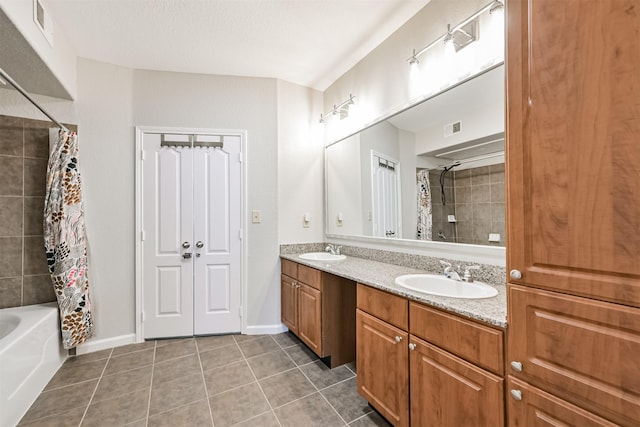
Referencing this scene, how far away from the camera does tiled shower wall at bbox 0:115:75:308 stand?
7.58ft

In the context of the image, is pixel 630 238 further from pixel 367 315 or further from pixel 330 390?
pixel 330 390

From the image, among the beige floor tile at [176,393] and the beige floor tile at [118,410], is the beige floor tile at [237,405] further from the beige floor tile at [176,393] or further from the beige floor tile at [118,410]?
the beige floor tile at [118,410]

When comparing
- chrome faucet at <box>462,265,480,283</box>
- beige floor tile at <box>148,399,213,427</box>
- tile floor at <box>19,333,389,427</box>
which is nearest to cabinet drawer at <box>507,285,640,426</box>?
chrome faucet at <box>462,265,480,283</box>

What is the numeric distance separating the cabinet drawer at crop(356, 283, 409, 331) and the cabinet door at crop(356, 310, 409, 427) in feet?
0.12

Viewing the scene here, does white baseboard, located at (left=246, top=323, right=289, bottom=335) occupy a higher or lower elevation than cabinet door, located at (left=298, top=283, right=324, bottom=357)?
lower

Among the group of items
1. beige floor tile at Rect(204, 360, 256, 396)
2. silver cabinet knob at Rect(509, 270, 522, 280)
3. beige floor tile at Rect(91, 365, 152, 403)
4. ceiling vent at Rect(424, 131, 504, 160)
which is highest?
ceiling vent at Rect(424, 131, 504, 160)

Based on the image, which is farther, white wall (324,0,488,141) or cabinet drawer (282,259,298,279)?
cabinet drawer (282,259,298,279)

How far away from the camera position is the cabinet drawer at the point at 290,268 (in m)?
2.68

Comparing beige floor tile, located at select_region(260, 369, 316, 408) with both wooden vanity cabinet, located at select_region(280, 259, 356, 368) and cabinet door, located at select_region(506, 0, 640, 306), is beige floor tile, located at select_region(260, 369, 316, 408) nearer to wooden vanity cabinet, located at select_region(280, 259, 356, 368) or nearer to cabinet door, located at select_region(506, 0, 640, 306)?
wooden vanity cabinet, located at select_region(280, 259, 356, 368)

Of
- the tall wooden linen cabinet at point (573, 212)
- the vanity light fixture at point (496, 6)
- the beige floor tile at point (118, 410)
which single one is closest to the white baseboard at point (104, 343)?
the beige floor tile at point (118, 410)

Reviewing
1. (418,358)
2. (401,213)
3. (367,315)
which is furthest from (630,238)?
(401,213)

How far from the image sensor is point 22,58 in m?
1.94

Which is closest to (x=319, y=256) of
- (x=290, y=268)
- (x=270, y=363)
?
(x=290, y=268)

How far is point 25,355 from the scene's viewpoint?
1.83 m
